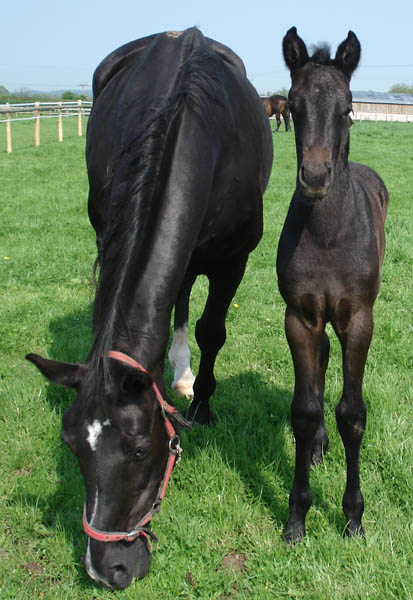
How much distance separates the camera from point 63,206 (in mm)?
9688

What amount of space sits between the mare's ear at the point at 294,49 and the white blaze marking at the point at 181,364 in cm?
232

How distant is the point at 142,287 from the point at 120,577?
1070mm

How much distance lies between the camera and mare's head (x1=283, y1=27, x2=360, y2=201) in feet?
7.81

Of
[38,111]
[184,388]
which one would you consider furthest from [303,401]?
[38,111]

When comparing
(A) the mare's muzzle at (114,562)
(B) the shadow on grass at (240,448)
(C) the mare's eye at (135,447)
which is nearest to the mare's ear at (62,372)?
(C) the mare's eye at (135,447)

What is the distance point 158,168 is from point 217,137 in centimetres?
80

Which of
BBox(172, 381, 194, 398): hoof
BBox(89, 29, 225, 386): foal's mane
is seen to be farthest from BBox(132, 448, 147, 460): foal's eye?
BBox(172, 381, 194, 398): hoof

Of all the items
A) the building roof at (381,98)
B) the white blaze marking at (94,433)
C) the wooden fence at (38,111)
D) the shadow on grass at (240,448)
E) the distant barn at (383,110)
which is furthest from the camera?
the building roof at (381,98)

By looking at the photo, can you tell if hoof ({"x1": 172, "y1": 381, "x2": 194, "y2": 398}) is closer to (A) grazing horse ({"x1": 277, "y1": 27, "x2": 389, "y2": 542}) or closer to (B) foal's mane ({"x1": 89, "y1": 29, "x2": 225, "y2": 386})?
(A) grazing horse ({"x1": 277, "y1": 27, "x2": 389, "y2": 542})

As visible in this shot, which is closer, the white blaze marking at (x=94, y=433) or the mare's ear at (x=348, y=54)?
the white blaze marking at (x=94, y=433)

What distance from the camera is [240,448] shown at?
3.39 meters

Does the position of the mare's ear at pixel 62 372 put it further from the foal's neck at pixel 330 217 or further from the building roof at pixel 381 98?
the building roof at pixel 381 98

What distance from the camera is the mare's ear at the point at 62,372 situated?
2.16 m

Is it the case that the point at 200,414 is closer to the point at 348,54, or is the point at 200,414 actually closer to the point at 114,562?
the point at 114,562
